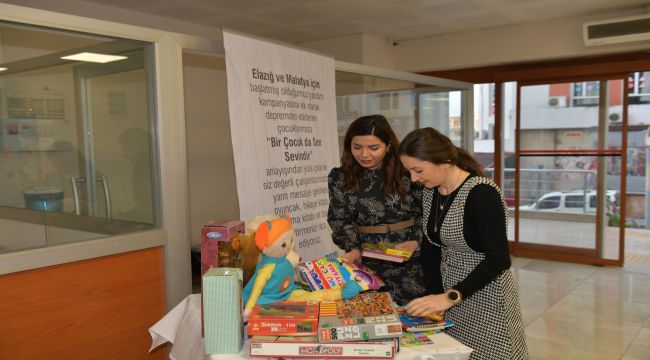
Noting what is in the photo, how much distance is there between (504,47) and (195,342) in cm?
558

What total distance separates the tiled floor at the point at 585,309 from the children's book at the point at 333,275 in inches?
90.7

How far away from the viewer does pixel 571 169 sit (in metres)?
6.26

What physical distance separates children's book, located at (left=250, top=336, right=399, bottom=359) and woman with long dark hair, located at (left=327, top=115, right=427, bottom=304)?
2.76 feet

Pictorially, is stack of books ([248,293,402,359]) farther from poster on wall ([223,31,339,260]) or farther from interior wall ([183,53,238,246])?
interior wall ([183,53,238,246])

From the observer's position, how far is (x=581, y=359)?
3467mm

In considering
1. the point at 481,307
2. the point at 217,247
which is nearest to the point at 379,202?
the point at 481,307

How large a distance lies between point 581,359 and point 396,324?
2704 mm

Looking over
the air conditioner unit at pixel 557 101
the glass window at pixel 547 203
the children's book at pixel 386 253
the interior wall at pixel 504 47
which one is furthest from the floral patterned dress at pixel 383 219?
the glass window at pixel 547 203

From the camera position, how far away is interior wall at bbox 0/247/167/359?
1.94 metres

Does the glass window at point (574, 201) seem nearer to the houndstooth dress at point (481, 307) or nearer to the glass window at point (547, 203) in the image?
the glass window at point (547, 203)

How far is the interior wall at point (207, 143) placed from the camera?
229 inches

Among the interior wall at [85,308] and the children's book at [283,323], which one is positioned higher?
the children's book at [283,323]

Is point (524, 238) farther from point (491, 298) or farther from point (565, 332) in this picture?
point (491, 298)

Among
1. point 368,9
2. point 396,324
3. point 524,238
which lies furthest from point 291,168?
point 524,238
